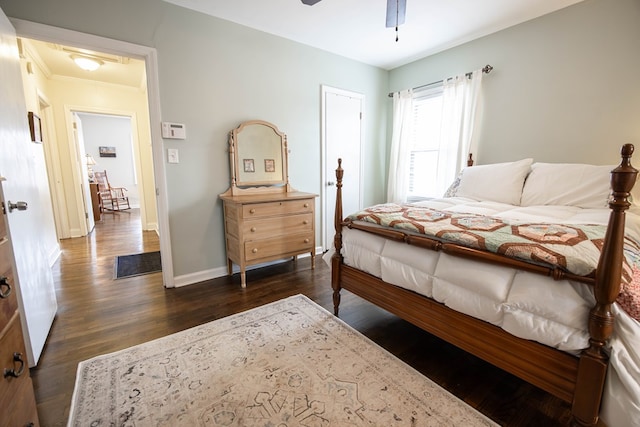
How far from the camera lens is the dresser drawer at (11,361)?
0.80 meters

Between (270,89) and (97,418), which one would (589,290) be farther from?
(270,89)

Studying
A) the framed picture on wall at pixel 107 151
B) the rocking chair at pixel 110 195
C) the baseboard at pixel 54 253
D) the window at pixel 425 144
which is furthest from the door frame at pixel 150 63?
the framed picture on wall at pixel 107 151

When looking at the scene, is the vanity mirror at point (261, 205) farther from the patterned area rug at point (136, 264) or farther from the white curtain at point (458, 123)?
the white curtain at point (458, 123)

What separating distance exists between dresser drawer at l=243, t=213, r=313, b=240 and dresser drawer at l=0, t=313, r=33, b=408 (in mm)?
1730

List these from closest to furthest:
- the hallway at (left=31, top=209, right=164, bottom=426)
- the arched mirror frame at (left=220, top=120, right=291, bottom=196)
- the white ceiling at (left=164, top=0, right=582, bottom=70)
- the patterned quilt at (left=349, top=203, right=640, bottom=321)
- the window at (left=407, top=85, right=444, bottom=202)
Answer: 1. the patterned quilt at (left=349, top=203, right=640, bottom=321)
2. the hallway at (left=31, top=209, right=164, bottom=426)
3. the white ceiling at (left=164, top=0, right=582, bottom=70)
4. the arched mirror frame at (left=220, top=120, right=291, bottom=196)
5. the window at (left=407, top=85, right=444, bottom=202)

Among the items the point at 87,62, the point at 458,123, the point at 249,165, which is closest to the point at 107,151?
the point at 87,62

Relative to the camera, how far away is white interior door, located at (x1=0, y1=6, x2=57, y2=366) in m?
1.54

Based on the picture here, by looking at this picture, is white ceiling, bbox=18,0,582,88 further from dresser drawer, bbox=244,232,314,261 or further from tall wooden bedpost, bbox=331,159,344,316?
dresser drawer, bbox=244,232,314,261

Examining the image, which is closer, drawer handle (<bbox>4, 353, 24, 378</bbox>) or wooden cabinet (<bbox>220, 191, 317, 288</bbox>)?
drawer handle (<bbox>4, 353, 24, 378</bbox>)

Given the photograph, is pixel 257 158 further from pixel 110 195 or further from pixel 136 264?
pixel 110 195

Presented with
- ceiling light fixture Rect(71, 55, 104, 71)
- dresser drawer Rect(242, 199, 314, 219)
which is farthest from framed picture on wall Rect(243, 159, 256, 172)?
ceiling light fixture Rect(71, 55, 104, 71)

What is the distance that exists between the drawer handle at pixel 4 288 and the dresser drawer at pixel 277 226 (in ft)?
5.77

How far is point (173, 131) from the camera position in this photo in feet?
8.36

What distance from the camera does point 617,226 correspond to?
93 cm
